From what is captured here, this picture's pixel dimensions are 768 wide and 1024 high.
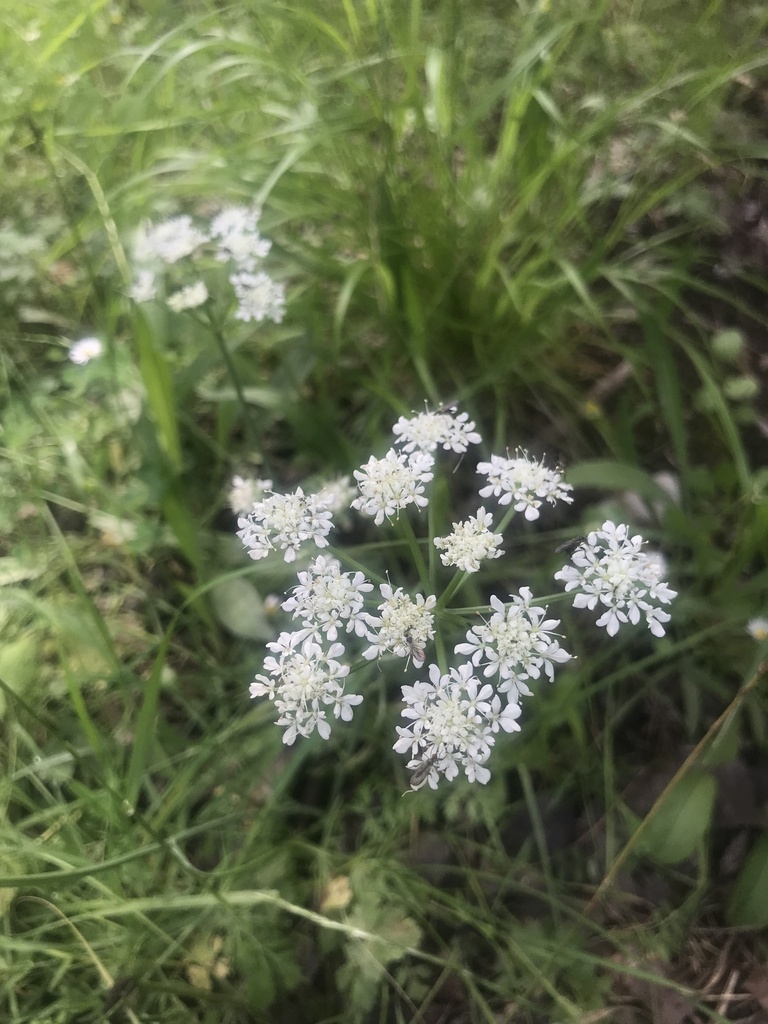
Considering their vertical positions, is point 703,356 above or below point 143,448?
below

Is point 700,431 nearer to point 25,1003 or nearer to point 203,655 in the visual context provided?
point 203,655

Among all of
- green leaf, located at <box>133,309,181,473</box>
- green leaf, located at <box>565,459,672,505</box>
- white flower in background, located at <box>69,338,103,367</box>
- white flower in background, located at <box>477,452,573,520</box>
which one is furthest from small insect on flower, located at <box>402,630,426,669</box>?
white flower in background, located at <box>69,338,103,367</box>

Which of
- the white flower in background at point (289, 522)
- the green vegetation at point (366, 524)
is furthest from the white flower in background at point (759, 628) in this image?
the white flower in background at point (289, 522)

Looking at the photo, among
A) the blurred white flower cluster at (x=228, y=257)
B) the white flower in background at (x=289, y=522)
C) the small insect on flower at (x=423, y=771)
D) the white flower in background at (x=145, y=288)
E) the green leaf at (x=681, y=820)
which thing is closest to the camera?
the small insect on flower at (x=423, y=771)

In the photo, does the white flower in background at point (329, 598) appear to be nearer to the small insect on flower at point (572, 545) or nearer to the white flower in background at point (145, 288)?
the small insect on flower at point (572, 545)

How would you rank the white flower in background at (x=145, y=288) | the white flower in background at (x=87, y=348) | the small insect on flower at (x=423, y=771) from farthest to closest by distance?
the white flower in background at (x=87, y=348)
the white flower in background at (x=145, y=288)
the small insect on flower at (x=423, y=771)

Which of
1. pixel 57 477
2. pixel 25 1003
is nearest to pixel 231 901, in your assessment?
pixel 25 1003
